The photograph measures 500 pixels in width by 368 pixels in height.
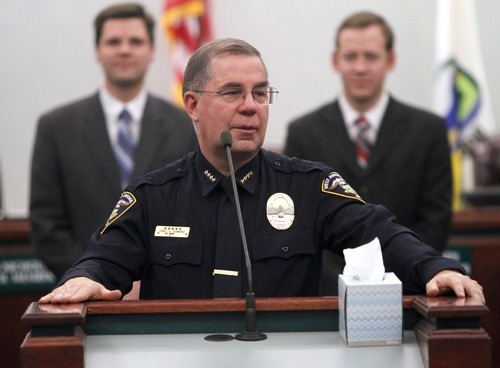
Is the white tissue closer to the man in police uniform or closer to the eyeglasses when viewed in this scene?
the man in police uniform

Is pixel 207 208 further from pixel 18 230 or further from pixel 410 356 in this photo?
pixel 18 230

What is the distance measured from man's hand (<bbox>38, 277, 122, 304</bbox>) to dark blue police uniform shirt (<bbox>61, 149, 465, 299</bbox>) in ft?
0.73

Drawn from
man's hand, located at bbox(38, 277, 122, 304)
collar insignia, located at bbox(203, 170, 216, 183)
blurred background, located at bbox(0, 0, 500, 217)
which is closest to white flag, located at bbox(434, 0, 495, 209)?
blurred background, located at bbox(0, 0, 500, 217)

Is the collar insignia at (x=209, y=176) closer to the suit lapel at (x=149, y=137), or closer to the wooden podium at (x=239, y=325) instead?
the wooden podium at (x=239, y=325)

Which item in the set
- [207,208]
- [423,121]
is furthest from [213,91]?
[423,121]

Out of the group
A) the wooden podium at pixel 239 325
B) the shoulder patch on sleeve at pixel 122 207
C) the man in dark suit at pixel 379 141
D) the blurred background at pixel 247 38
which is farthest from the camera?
the blurred background at pixel 247 38

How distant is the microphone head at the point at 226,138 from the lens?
8.83 ft

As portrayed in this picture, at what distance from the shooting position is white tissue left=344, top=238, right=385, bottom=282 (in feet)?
7.22

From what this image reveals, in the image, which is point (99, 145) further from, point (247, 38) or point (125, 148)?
point (247, 38)

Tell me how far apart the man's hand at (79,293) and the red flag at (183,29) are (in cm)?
433

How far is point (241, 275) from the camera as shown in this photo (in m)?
2.76

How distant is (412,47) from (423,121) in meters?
2.82

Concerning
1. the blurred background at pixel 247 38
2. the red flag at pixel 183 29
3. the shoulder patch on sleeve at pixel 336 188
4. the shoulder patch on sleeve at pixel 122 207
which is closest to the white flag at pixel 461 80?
the blurred background at pixel 247 38

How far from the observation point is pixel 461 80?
663 cm
